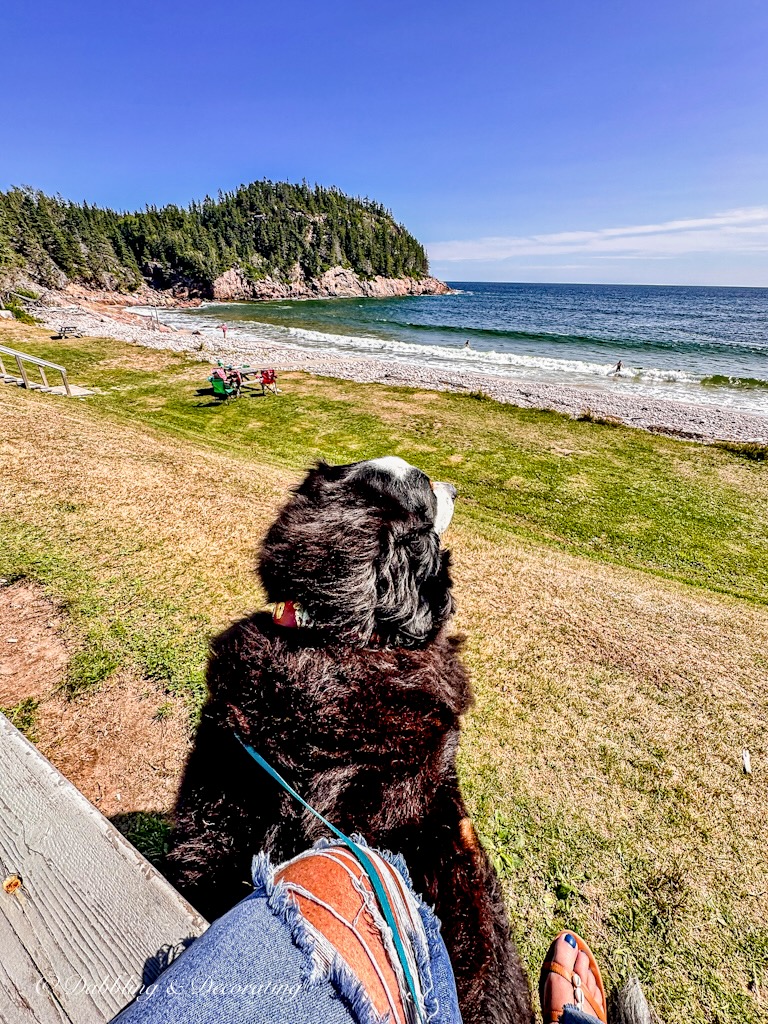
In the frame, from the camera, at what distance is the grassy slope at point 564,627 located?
2.48m

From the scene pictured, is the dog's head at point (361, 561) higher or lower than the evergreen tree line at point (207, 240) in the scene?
lower

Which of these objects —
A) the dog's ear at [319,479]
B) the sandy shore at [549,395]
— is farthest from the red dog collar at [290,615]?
the sandy shore at [549,395]

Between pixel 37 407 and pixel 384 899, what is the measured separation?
11.0 meters

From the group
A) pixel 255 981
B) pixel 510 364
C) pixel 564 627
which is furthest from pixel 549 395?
pixel 255 981

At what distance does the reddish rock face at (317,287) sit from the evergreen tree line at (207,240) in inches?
74.0

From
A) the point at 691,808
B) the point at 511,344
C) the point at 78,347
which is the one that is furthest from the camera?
the point at 511,344

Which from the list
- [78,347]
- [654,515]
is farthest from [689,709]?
[78,347]

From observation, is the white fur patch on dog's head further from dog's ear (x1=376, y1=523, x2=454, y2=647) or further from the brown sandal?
the brown sandal

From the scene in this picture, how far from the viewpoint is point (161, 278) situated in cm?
9481

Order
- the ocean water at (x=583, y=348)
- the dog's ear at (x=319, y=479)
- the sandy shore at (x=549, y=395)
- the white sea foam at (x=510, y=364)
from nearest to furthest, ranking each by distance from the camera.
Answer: the dog's ear at (x=319, y=479) < the sandy shore at (x=549, y=395) < the white sea foam at (x=510, y=364) < the ocean water at (x=583, y=348)

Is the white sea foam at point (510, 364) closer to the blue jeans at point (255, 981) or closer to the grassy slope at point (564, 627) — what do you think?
the grassy slope at point (564, 627)

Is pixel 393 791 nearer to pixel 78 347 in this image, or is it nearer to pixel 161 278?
pixel 78 347

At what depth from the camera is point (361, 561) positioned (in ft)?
5.40

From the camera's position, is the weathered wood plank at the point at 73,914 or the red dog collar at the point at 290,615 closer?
the weathered wood plank at the point at 73,914
